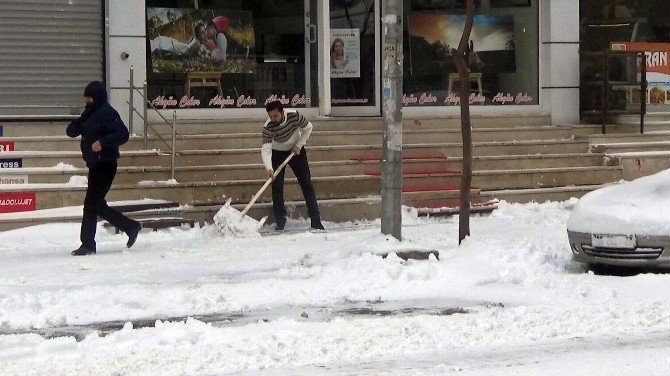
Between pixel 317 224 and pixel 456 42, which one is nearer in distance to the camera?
pixel 317 224

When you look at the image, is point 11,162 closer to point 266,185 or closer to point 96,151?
point 96,151

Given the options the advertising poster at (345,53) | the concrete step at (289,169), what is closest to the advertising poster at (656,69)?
the concrete step at (289,169)

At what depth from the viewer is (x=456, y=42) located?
71.1ft

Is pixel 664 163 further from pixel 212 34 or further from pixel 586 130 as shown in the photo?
pixel 212 34

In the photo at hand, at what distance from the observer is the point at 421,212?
1736 centimetres

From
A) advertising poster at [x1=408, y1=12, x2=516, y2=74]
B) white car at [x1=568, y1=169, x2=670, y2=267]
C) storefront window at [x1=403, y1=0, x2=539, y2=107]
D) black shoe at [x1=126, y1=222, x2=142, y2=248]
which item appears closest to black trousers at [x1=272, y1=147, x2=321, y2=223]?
black shoe at [x1=126, y1=222, x2=142, y2=248]

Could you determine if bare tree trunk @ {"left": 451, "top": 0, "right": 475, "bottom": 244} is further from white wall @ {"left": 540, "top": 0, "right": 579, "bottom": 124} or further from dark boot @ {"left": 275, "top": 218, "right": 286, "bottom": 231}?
white wall @ {"left": 540, "top": 0, "right": 579, "bottom": 124}

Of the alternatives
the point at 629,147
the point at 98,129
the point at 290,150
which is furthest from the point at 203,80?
the point at 629,147

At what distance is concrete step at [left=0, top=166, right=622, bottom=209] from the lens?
15844mm

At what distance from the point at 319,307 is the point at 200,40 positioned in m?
9.29

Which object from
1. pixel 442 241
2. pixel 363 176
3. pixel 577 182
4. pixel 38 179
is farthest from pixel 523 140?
pixel 38 179

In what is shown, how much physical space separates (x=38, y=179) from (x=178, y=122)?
9.88 ft

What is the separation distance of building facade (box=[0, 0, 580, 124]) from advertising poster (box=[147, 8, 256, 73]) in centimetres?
2

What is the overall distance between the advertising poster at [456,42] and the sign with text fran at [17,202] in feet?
25.9
